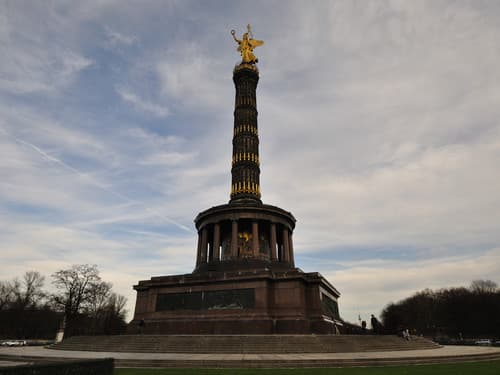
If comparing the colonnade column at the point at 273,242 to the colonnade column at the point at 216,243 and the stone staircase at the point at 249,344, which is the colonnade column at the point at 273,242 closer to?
the colonnade column at the point at 216,243

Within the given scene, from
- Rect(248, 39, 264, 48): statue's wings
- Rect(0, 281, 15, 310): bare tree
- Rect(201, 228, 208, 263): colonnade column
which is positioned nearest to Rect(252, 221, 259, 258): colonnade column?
Rect(201, 228, 208, 263): colonnade column

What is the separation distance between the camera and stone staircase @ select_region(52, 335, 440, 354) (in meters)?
15.0

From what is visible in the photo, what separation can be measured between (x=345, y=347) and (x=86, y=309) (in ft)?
119

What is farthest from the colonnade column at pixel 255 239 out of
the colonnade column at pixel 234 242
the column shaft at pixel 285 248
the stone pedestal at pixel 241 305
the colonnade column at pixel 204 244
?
the colonnade column at pixel 204 244

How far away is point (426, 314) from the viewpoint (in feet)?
233

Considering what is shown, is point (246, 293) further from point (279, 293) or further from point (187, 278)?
point (187, 278)

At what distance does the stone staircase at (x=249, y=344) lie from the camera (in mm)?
15047

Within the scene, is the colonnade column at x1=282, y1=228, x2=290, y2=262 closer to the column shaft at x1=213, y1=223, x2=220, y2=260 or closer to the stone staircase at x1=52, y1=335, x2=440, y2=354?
the column shaft at x1=213, y1=223, x2=220, y2=260

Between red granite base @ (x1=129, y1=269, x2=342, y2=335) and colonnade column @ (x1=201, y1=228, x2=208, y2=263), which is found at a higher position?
colonnade column @ (x1=201, y1=228, x2=208, y2=263)

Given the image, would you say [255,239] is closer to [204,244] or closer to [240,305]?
[204,244]

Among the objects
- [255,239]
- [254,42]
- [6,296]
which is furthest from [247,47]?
[6,296]

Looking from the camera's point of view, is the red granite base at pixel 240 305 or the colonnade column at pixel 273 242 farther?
the colonnade column at pixel 273 242

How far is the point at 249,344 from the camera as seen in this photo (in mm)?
15547

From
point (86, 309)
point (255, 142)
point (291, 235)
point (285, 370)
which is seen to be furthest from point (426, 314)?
point (285, 370)
